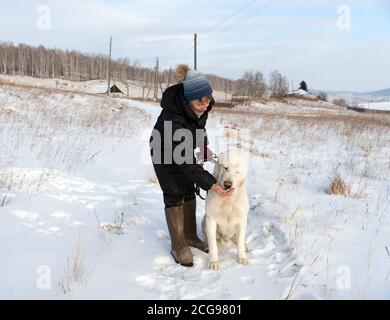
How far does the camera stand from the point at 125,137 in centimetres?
1105

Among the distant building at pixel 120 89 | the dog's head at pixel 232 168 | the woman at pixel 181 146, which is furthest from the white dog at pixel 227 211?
the distant building at pixel 120 89

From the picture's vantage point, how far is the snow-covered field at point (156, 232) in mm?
2965

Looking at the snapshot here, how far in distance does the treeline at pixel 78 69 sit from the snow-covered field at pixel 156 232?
7608cm

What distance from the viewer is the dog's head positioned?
10.5 feet

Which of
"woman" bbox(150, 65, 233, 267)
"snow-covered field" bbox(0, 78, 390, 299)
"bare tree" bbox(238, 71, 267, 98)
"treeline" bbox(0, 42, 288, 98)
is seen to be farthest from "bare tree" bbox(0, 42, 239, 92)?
"woman" bbox(150, 65, 233, 267)

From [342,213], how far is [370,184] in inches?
78.0

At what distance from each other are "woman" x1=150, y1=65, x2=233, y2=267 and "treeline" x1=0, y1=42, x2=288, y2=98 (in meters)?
79.2

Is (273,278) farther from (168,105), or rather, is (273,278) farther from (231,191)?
(168,105)

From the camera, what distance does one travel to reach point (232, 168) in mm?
3209

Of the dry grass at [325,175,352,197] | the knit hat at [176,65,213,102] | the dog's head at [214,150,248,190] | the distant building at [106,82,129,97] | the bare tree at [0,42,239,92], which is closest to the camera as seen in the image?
the dog's head at [214,150,248,190]

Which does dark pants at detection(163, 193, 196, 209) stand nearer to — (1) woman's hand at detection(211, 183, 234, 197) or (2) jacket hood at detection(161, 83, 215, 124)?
(1) woman's hand at detection(211, 183, 234, 197)

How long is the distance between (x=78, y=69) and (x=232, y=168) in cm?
10164

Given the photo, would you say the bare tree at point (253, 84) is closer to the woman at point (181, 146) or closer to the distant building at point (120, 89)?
the distant building at point (120, 89)

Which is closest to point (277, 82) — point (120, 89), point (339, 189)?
point (120, 89)
